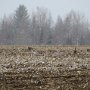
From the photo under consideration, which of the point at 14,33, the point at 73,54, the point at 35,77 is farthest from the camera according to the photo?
the point at 14,33

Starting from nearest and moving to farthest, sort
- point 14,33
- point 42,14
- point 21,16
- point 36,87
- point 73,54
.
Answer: point 36,87 → point 73,54 → point 14,33 → point 21,16 → point 42,14

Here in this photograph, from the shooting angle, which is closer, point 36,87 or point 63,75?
point 36,87

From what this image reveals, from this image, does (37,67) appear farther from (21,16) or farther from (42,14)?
(42,14)

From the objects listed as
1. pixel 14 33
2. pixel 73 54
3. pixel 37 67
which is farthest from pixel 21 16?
pixel 37 67

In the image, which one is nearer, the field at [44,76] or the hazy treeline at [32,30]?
the field at [44,76]

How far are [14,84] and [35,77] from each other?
1133 mm

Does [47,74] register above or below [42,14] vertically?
below

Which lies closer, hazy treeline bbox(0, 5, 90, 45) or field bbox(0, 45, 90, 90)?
field bbox(0, 45, 90, 90)

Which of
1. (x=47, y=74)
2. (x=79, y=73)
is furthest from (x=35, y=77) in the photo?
(x=79, y=73)

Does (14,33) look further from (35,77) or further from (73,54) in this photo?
(35,77)

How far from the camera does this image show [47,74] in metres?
15.4

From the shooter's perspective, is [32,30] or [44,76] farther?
[32,30]

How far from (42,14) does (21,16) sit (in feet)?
68.1

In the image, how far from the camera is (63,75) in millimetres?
15258
